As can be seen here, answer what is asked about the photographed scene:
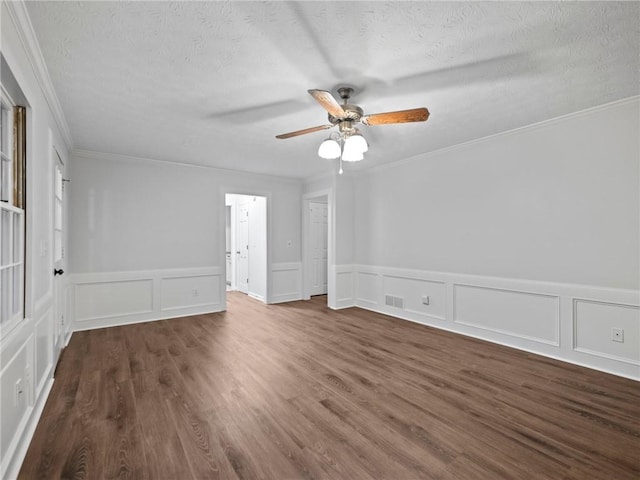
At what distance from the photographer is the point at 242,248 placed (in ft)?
23.5

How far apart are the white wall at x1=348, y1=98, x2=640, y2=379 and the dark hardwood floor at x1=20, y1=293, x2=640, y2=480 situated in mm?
388

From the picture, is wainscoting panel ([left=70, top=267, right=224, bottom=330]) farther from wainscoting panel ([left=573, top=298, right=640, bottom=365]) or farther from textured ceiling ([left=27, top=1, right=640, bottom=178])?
wainscoting panel ([left=573, top=298, right=640, bottom=365])

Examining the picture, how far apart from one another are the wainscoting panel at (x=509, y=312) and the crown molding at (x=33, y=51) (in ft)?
14.6

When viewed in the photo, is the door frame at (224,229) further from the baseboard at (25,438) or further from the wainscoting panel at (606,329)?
the wainscoting panel at (606,329)

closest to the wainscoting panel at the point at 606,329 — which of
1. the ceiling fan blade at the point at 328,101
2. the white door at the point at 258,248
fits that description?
the ceiling fan blade at the point at 328,101

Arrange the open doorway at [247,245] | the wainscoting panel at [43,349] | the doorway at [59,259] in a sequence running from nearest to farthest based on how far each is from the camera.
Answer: the wainscoting panel at [43,349] → the doorway at [59,259] → the open doorway at [247,245]

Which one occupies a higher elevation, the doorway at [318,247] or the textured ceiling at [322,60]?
the textured ceiling at [322,60]

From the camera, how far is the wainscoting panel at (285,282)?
19.3 ft

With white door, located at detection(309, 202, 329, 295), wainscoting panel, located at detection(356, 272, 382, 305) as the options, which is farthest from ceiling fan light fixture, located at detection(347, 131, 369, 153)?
white door, located at detection(309, 202, 329, 295)

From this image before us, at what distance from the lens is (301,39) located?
188cm

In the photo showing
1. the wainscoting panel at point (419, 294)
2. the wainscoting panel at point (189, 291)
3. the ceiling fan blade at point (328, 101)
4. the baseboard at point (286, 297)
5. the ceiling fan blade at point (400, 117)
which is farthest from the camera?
the baseboard at point (286, 297)

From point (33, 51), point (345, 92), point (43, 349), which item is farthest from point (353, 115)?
point (43, 349)

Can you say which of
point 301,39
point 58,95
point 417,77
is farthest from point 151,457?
point 417,77

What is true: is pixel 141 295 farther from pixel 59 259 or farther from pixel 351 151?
pixel 351 151
